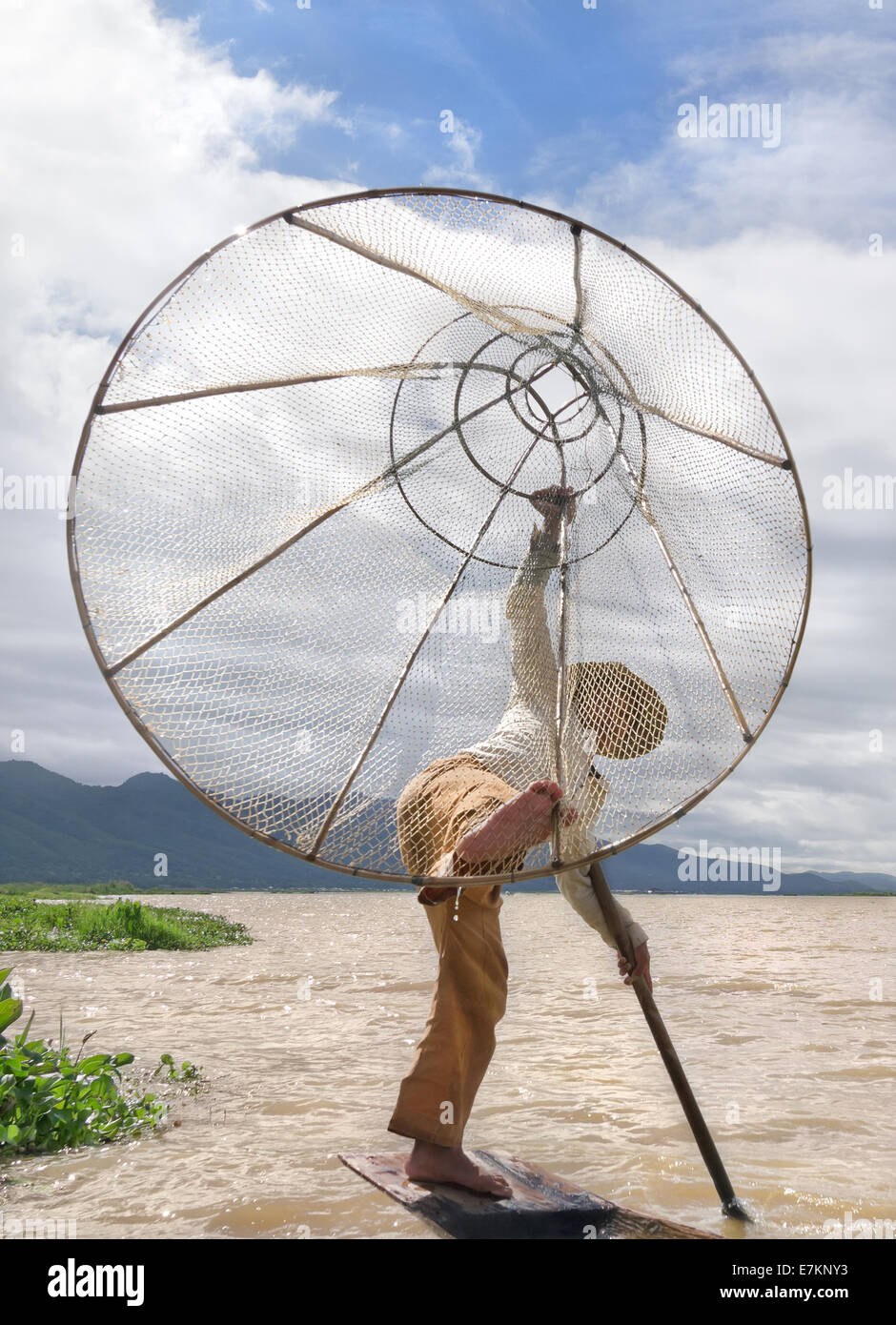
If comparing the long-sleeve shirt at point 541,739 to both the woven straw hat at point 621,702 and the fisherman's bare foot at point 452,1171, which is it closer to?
the woven straw hat at point 621,702

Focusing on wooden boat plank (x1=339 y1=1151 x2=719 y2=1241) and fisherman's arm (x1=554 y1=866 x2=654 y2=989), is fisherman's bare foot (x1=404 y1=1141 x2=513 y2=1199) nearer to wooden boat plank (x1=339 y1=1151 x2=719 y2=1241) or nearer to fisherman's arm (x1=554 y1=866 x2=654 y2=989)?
wooden boat plank (x1=339 y1=1151 x2=719 y2=1241)

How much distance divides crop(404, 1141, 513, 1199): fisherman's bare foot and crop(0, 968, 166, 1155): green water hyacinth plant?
1.39 meters

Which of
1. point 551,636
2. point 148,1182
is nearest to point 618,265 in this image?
point 551,636

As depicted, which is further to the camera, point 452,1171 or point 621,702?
point 621,702

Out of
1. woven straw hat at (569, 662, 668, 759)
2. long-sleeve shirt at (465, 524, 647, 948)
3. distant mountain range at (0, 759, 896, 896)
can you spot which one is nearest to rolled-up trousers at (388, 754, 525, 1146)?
long-sleeve shirt at (465, 524, 647, 948)

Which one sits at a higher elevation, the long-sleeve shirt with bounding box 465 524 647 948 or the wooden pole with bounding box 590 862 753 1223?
the long-sleeve shirt with bounding box 465 524 647 948

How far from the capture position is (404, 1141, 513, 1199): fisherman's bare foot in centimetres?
280

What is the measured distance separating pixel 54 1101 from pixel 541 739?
88.1 inches

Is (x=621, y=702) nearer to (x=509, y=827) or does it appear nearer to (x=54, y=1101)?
(x=509, y=827)

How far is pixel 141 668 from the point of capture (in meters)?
2.87

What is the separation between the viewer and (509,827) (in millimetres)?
2553

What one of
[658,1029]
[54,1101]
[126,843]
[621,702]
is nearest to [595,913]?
[658,1029]
